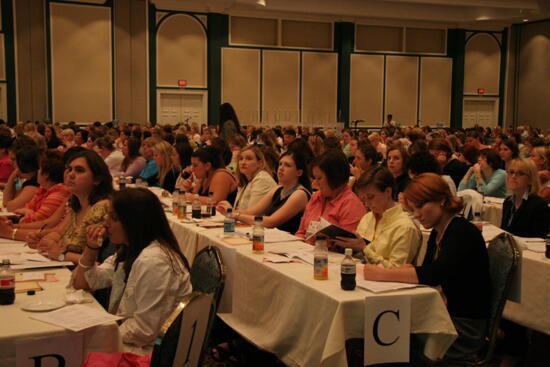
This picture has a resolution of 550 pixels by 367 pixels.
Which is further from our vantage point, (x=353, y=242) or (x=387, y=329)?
(x=353, y=242)

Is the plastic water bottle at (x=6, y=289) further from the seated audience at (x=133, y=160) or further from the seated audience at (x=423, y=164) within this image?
the seated audience at (x=133, y=160)

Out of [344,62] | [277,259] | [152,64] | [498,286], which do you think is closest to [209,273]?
[277,259]

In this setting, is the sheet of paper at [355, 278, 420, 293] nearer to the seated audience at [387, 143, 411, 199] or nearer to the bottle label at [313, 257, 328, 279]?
the bottle label at [313, 257, 328, 279]

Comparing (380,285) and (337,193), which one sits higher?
(337,193)

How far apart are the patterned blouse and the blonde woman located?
150 inches

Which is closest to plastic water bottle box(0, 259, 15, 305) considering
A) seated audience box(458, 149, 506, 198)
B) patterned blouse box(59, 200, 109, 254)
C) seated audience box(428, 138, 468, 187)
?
patterned blouse box(59, 200, 109, 254)

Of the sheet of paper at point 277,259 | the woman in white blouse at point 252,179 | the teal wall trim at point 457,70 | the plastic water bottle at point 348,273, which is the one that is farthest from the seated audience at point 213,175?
the teal wall trim at point 457,70

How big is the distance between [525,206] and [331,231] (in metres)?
2.07

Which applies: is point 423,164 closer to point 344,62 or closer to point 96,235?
point 96,235

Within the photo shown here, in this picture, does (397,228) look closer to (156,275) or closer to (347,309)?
(347,309)

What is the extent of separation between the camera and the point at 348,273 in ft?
10.4

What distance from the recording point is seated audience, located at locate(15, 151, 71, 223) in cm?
513

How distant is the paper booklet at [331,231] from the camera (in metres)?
3.98

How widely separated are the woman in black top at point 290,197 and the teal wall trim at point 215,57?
1552 centimetres
